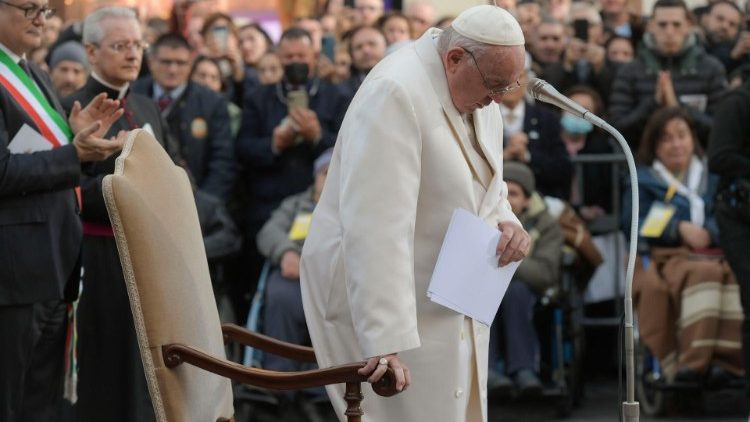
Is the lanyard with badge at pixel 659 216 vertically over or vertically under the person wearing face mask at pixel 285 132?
under

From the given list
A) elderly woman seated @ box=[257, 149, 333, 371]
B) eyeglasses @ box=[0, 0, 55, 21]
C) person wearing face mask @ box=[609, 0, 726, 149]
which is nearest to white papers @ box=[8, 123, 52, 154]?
eyeglasses @ box=[0, 0, 55, 21]

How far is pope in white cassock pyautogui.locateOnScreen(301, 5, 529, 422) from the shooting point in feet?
12.9

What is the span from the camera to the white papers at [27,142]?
5.14 m

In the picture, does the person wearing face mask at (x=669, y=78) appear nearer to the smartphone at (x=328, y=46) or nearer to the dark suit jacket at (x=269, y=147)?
the dark suit jacket at (x=269, y=147)

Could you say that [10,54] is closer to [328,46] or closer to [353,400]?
[353,400]

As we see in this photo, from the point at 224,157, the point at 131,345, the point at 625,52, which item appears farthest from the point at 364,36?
the point at 131,345

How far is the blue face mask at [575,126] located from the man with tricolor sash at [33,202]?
14.0ft

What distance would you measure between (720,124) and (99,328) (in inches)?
134

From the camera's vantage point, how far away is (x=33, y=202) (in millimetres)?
5141

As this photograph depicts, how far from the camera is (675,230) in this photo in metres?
8.03

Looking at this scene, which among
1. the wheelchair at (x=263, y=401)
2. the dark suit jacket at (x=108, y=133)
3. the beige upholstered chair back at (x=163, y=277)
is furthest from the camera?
the wheelchair at (x=263, y=401)

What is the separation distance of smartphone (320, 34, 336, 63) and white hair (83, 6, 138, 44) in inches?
199

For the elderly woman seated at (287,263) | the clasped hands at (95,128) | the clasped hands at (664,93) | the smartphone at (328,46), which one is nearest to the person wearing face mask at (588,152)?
the clasped hands at (664,93)

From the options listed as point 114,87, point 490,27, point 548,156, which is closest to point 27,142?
point 114,87
